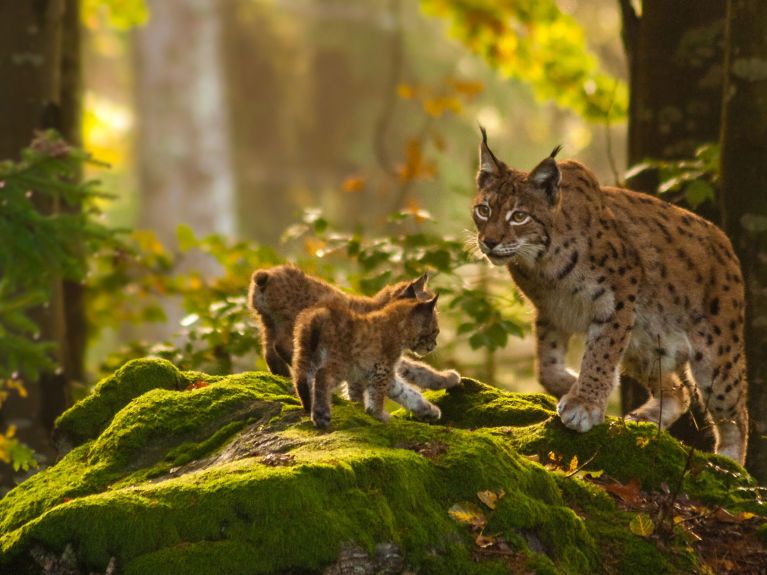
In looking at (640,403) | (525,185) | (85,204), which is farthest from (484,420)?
(85,204)

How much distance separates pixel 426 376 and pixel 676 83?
3.07m

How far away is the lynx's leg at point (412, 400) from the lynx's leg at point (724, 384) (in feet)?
5.75

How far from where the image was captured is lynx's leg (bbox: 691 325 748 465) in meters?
6.86

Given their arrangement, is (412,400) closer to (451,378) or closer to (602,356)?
(451,378)

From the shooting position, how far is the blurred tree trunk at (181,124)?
27234 mm

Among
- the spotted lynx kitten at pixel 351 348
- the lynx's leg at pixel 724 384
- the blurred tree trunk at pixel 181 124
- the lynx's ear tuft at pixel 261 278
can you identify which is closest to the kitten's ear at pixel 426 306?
the spotted lynx kitten at pixel 351 348

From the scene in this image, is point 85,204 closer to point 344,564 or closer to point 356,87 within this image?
point 344,564

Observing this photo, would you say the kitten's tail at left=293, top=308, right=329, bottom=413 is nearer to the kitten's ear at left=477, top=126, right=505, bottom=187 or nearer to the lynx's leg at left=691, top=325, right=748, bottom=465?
the kitten's ear at left=477, top=126, right=505, bottom=187

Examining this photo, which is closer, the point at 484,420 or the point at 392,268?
the point at 484,420

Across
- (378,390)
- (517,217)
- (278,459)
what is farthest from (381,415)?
(517,217)

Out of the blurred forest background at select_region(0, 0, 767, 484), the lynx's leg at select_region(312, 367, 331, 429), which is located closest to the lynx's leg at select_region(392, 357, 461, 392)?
the blurred forest background at select_region(0, 0, 767, 484)

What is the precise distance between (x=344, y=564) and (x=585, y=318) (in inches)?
115

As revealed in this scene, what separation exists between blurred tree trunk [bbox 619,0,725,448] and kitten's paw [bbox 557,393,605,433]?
2259 mm

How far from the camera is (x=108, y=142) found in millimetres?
36125
